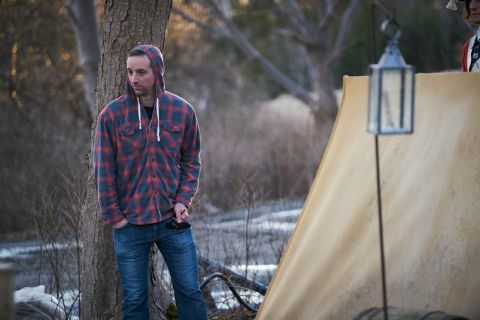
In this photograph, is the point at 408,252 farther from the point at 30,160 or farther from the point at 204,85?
the point at 204,85

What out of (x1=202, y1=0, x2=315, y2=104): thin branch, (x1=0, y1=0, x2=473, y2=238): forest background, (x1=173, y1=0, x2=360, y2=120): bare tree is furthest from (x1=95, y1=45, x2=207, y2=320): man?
(x1=202, y1=0, x2=315, y2=104): thin branch

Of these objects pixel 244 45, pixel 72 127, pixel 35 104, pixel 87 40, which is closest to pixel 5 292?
pixel 87 40

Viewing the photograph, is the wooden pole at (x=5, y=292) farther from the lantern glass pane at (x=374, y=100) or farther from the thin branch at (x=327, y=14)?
the thin branch at (x=327, y=14)

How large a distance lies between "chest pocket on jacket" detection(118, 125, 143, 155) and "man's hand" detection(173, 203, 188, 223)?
375 mm

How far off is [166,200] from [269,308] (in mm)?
854

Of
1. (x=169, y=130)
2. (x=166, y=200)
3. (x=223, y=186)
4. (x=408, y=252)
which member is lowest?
(x=223, y=186)

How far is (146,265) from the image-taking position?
15.1ft

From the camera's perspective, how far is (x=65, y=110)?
1468 cm

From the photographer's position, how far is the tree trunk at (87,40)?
35.0ft

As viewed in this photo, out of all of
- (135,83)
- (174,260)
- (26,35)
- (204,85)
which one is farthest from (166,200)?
(204,85)

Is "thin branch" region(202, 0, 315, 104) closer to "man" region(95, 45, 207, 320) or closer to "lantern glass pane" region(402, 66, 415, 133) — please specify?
"man" region(95, 45, 207, 320)

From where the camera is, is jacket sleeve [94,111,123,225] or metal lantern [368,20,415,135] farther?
jacket sleeve [94,111,123,225]

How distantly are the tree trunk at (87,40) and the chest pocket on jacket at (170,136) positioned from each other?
245 inches

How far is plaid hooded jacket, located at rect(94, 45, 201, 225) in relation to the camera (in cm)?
443
